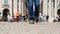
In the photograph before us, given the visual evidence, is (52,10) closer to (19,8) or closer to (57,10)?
(57,10)

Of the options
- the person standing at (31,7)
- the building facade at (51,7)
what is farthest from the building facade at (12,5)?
the person standing at (31,7)

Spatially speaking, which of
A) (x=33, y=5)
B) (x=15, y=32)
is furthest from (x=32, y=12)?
(x=15, y=32)

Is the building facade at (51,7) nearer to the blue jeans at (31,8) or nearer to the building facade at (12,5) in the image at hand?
the building facade at (12,5)

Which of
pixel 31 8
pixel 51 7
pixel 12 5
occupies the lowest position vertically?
pixel 51 7

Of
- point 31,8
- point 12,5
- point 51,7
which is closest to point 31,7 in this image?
point 31,8

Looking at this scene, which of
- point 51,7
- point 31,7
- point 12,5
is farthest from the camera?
point 12,5

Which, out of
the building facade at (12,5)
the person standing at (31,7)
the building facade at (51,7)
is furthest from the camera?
the building facade at (12,5)

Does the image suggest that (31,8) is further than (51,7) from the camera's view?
No

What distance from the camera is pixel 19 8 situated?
57.0 metres

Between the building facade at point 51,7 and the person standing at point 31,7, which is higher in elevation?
the person standing at point 31,7

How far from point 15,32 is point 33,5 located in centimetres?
301

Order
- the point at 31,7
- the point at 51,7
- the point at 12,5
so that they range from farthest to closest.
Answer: the point at 12,5 < the point at 51,7 < the point at 31,7

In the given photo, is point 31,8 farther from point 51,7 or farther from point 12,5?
point 12,5

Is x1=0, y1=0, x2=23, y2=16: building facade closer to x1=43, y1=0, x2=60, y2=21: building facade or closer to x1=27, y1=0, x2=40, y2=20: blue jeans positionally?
x1=43, y1=0, x2=60, y2=21: building facade
